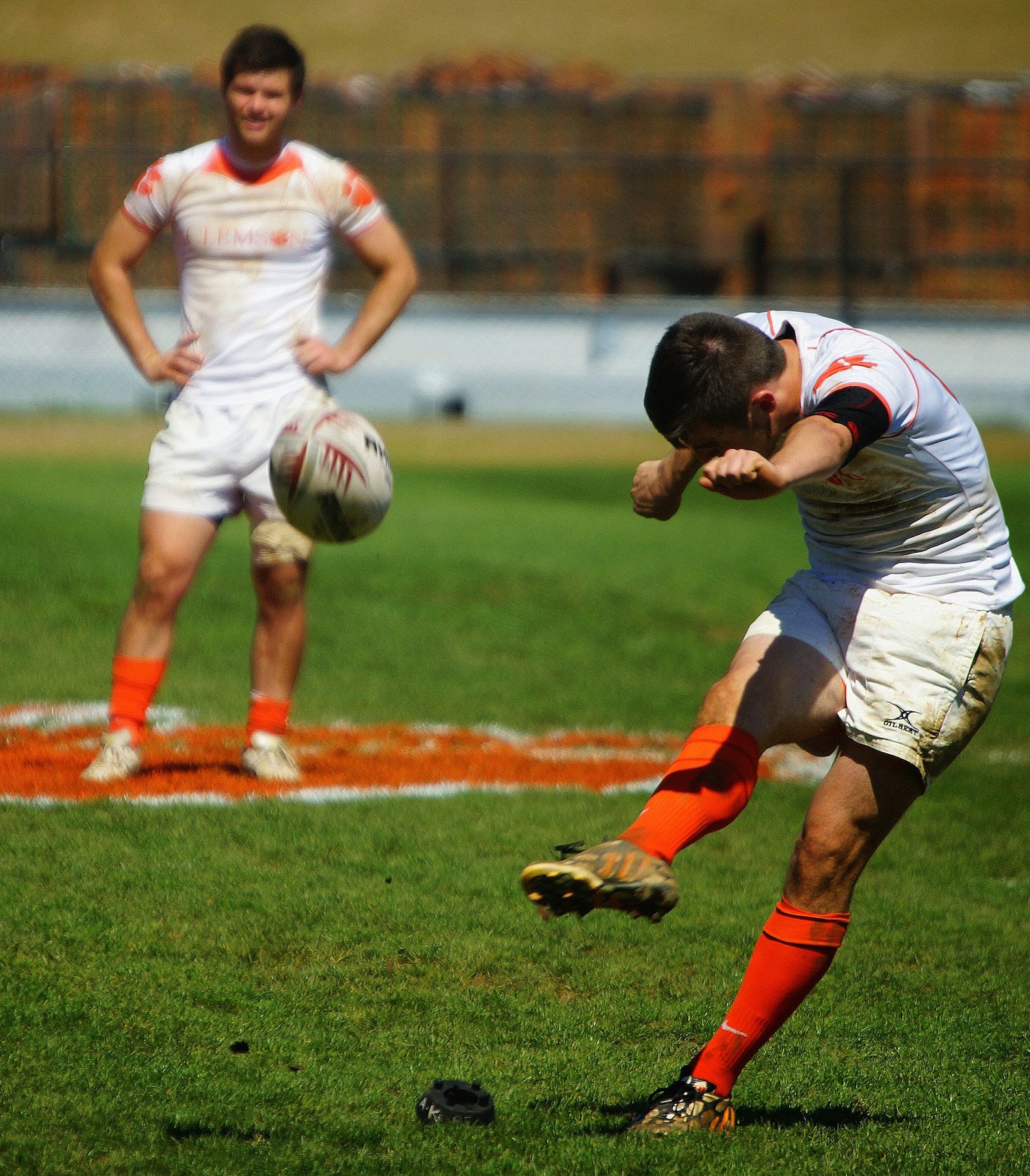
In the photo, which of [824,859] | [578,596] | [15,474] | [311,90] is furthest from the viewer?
[311,90]

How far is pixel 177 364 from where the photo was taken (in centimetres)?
568

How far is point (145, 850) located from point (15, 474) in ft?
36.2

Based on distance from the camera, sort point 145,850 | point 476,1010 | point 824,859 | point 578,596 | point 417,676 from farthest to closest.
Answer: point 578,596 < point 417,676 < point 145,850 < point 476,1010 < point 824,859

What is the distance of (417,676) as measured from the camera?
8.38 metres

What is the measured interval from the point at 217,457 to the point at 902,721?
3.07 meters

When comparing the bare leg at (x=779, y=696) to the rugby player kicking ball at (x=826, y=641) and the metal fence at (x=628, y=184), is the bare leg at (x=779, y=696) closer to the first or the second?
the rugby player kicking ball at (x=826, y=641)

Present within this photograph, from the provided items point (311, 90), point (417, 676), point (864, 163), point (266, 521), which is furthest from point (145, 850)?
point (311, 90)

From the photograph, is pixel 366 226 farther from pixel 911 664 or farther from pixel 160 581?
pixel 911 664

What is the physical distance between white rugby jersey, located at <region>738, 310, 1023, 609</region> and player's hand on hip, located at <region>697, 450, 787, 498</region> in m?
0.51

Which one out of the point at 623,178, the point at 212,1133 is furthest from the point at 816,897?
the point at 623,178

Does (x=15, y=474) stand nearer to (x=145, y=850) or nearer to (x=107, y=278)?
→ (x=107, y=278)

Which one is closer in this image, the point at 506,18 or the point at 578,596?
the point at 578,596

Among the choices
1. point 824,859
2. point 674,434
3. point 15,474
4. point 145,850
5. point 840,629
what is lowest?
point 15,474

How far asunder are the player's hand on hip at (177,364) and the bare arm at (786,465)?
3080mm
